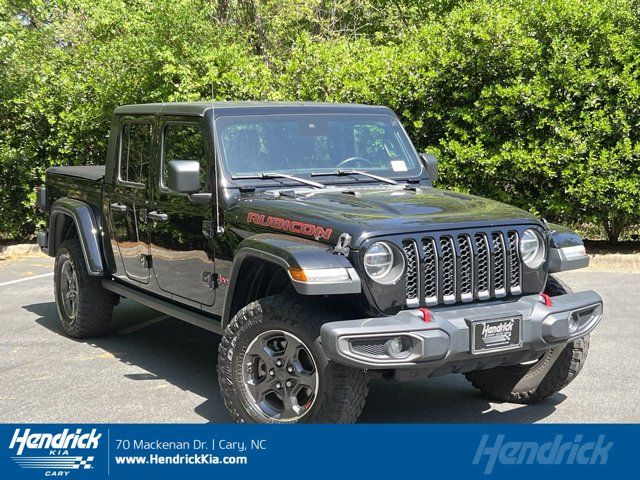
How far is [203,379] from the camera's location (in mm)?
6422

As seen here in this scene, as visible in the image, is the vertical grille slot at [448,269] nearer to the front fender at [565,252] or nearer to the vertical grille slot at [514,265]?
the vertical grille slot at [514,265]

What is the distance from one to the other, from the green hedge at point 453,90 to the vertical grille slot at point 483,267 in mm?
6139

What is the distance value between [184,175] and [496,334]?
210 centimetres

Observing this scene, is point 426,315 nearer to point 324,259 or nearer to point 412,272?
point 412,272

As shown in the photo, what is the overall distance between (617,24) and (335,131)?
6.15 m

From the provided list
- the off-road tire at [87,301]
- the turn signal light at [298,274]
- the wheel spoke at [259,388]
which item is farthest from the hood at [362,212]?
the off-road tire at [87,301]

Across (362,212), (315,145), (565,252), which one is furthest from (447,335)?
(315,145)

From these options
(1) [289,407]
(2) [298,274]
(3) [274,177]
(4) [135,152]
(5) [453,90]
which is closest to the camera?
(2) [298,274]

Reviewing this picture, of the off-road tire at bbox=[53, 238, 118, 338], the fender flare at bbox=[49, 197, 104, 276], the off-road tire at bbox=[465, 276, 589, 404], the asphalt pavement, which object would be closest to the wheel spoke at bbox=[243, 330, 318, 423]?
the asphalt pavement

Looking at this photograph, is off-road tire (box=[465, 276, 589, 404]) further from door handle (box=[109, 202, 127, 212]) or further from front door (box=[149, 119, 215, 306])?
door handle (box=[109, 202, 127, 212])

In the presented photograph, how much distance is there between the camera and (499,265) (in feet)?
16.5

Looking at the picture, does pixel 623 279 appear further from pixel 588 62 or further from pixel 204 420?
pixel 204 420

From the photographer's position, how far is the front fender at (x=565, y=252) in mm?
5297

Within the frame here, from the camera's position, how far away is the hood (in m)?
4.83
